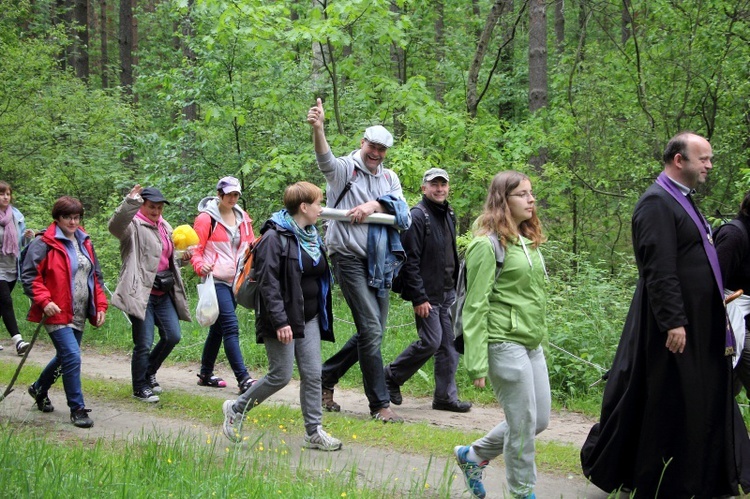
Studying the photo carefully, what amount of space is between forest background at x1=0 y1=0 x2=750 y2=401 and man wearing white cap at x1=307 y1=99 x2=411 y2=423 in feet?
8.71

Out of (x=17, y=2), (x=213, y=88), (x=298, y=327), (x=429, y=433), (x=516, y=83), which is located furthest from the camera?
(x=516, y=83)

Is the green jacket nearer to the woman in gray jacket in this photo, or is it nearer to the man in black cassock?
the man in black cassock

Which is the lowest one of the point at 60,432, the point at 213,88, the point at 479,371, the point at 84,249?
the point at 60,432

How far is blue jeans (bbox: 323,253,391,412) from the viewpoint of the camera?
678 centimetres

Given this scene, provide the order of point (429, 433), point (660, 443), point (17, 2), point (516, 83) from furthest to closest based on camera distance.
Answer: point (516, 83) → point (17, 2) → point (429, 433) → point (660, 443)

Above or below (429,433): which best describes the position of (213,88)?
above

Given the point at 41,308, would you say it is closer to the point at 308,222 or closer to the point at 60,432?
the point at 60,432

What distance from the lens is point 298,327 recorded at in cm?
593

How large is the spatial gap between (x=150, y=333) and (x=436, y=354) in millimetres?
2801

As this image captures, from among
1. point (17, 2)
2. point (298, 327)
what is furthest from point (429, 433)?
point (17, 2)

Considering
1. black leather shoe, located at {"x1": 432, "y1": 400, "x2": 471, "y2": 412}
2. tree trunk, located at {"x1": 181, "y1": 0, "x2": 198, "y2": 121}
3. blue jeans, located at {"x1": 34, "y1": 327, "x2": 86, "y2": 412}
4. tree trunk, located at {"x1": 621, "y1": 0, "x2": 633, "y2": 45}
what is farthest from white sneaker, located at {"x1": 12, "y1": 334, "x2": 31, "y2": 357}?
tree trunk, located at {"x1": 621, "y1": 0, "x2": 633, "y2": 45}

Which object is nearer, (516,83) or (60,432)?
(60,432)

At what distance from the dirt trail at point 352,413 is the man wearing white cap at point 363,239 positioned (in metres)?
0.70

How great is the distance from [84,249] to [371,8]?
5.95m
